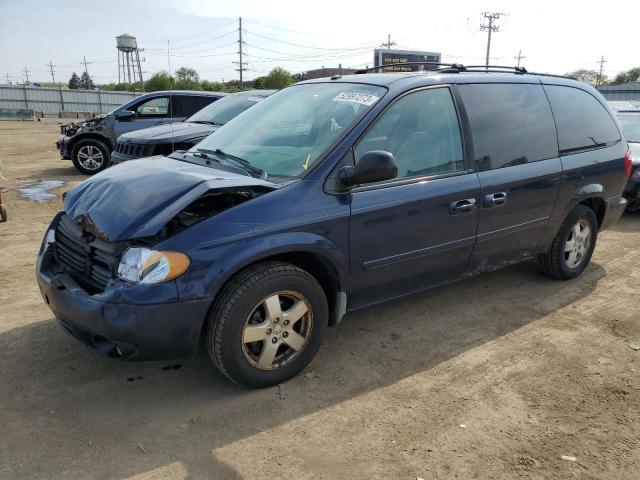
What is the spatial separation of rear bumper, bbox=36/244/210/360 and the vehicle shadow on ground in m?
0.37

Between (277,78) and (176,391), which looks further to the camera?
(277,78)

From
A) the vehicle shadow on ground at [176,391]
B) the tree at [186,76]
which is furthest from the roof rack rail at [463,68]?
the tree at [186,76]

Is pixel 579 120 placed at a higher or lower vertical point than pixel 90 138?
higher

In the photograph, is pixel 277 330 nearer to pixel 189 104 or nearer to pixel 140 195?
pixel 140 195

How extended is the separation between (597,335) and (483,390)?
1344mm

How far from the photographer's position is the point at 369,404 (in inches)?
119

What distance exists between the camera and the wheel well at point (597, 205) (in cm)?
493

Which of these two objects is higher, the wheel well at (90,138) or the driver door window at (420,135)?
the driver door window at (420,135)

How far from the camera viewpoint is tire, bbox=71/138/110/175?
11164mm

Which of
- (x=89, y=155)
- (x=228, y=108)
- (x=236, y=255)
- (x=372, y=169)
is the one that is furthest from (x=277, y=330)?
(x=89, y=155)

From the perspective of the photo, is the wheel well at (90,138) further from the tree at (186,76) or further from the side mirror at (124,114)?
the tree at (186,76)

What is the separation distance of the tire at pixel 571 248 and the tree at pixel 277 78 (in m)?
80.8

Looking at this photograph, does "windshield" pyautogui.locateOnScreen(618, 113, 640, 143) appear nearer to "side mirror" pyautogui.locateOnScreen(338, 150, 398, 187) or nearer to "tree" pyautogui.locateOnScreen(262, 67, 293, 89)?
"side mirror" pyautogui.locateOnScreen(338, 150, 398, 187)

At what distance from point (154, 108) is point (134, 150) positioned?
3.05 m
